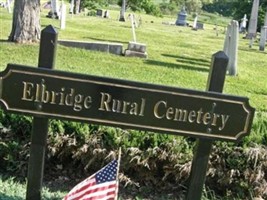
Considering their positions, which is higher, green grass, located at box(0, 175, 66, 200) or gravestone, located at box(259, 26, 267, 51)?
gravestone, located at box(259, 26, 267, 51)

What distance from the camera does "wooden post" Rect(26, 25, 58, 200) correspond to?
329 cm

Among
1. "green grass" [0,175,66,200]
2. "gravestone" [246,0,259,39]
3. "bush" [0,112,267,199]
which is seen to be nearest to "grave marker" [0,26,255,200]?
"green grass" [0,175,66,200]

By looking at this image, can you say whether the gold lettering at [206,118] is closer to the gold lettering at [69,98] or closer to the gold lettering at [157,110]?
the gold lettering at [157,110]

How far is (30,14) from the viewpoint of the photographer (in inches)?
441

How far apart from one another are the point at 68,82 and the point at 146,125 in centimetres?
57

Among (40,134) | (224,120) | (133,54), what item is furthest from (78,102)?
(133,54)

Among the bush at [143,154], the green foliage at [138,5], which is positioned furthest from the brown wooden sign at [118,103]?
the green foliage at [138,5]

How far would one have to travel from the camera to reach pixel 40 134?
11.2ft

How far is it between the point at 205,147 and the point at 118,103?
0.68 m

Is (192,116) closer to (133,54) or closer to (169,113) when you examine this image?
(169,113)

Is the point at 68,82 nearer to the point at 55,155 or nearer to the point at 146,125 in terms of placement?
the point at 146,125

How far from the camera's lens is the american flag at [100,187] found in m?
3.32

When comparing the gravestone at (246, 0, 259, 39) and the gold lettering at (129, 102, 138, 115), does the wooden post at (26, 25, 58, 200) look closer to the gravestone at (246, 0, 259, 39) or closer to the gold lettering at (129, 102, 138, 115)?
the gold lettering at (129, 102, 138, 115)

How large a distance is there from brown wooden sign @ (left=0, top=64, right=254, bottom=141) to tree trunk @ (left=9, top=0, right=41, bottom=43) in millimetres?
8223
